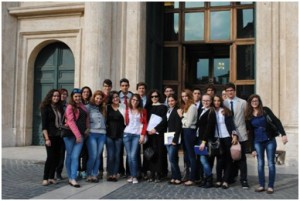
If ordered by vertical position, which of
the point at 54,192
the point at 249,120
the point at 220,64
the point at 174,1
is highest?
the point at 174,1

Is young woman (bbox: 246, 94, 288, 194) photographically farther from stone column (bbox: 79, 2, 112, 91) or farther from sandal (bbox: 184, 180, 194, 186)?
stone column (bbox: 79, 2, 112, 91)

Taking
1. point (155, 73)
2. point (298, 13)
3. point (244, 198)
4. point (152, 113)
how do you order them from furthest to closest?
point (155, 73) → point (298, 13) → point (152, 113) → point (244, 198)

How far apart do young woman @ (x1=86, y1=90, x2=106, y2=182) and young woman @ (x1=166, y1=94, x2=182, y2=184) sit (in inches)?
50.6

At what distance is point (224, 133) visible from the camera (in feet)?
22.0

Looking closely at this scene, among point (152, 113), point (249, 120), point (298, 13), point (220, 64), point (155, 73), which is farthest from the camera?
point (220, 64)

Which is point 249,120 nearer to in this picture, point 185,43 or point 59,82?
point 185,43

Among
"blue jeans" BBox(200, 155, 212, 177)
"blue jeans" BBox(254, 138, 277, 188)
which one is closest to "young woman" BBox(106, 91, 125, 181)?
"blue jeans" BBox(200, 155, 212, 177)

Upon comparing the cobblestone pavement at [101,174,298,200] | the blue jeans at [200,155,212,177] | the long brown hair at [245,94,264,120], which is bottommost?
the cobblestone pavement at [101,174,298,200]

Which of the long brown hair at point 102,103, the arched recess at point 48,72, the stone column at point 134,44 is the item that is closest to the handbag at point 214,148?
the long brown hair at point 102,103

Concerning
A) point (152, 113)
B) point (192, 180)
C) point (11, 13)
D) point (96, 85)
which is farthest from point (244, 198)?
point (11, 13)

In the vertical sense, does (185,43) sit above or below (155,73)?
above

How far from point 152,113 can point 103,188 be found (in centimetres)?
168

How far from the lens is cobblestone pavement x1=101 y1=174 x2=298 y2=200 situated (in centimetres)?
605

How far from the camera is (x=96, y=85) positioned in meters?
11.3
